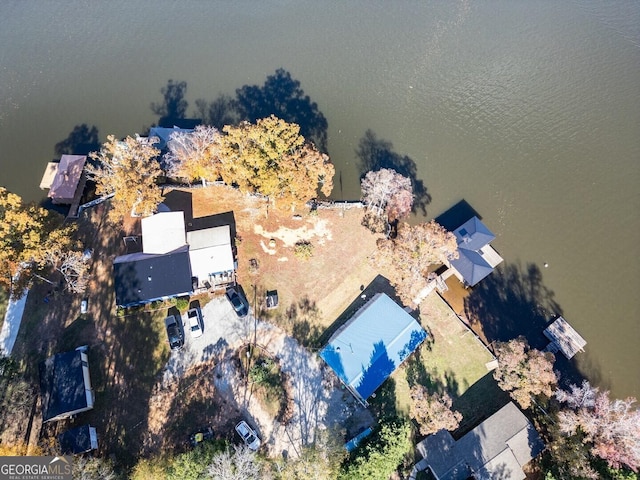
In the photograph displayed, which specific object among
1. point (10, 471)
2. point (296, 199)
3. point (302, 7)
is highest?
point (302, 7)

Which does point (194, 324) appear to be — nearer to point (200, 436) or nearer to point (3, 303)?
point (200, 436)

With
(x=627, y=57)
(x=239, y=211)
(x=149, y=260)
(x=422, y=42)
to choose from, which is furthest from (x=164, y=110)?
(x=627, y=57)

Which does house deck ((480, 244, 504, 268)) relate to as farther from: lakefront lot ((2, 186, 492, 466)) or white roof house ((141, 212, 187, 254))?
white roof house ((141, 212, 187, 254))

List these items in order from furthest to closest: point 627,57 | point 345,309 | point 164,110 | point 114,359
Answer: point 627,57
point 164,110
point 345,309
point 114,359

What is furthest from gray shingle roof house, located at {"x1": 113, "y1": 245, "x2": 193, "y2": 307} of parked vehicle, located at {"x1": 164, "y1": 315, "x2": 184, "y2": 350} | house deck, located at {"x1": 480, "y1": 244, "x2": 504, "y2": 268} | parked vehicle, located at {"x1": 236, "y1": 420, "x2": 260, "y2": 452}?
house deck, located at {"x1": 480, "y1": 244, "x2": 504, "y2": 268}

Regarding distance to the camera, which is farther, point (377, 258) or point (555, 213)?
point (555, 213)

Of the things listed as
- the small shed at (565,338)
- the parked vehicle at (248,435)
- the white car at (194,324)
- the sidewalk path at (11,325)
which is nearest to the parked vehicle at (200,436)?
the parked vehicle at (248,435)

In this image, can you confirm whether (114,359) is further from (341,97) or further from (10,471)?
(341,97)
